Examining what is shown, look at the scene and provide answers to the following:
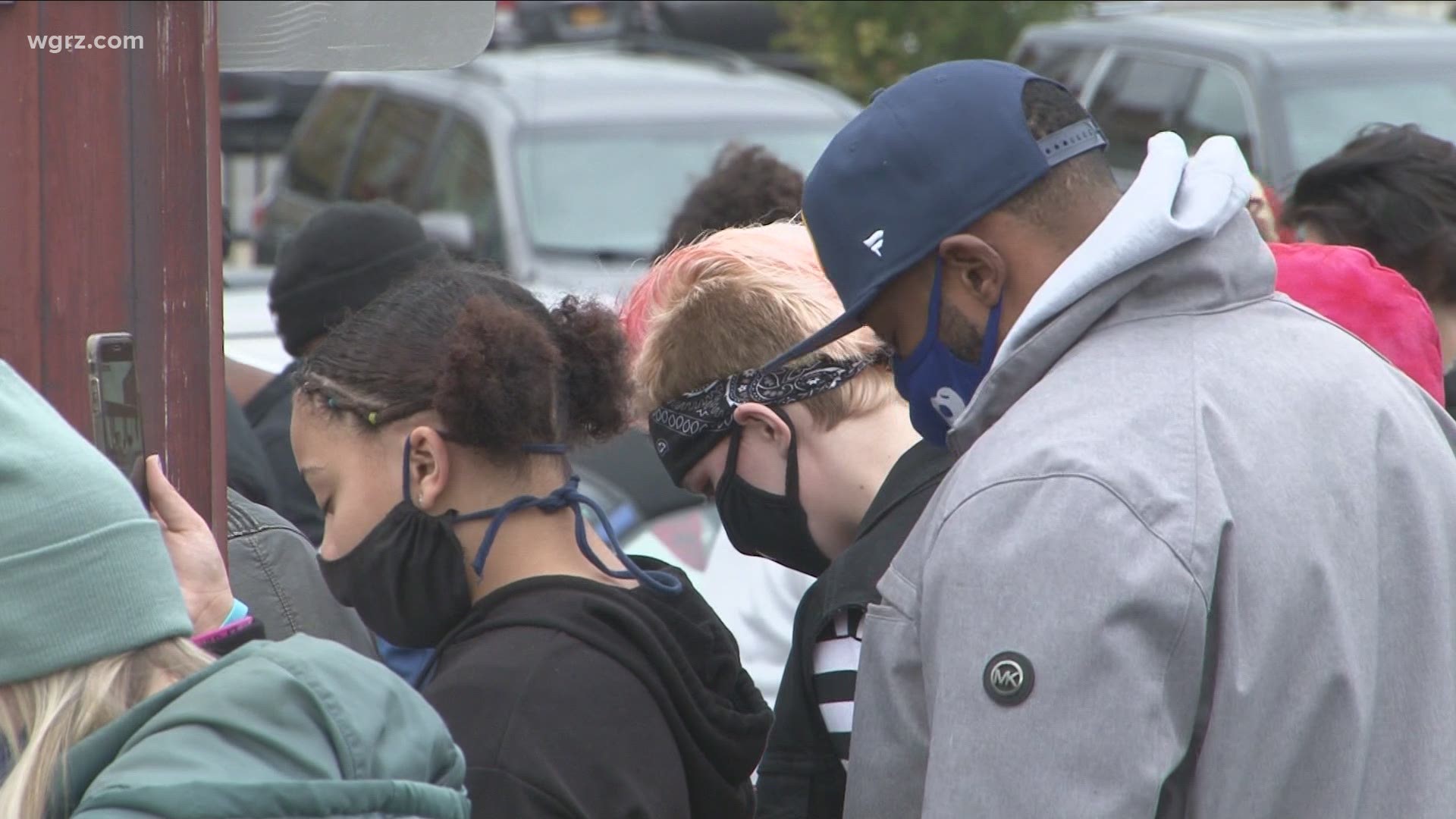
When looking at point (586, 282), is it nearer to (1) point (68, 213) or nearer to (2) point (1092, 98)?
(2) point (1092, 98)

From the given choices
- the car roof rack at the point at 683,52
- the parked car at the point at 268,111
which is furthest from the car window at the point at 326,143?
the parked car at the point at 268,111

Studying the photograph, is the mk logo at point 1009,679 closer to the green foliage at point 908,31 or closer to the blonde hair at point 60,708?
the blonde hair at point 60,708

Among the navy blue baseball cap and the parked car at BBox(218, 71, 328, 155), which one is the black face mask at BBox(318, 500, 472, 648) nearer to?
the navy blue baseball cap

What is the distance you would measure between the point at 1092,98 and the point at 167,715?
784 cm

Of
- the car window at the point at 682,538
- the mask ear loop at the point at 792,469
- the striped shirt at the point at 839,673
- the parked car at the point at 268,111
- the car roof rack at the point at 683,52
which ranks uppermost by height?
the mask ear loop at the point at 792,469

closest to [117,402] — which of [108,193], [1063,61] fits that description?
[108,193]

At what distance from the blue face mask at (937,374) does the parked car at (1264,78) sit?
18.2ft

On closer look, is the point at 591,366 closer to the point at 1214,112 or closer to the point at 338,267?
the point at 338,267

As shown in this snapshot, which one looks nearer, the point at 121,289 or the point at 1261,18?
the point at 121,289

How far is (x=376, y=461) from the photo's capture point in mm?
2498

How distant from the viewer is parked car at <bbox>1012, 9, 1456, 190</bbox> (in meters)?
7.72

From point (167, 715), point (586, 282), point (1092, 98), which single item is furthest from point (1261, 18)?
point (167, 715)

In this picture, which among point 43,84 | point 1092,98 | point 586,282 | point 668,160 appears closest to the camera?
point 43,84

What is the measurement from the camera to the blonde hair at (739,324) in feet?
8.89
